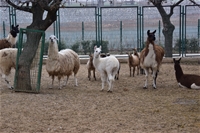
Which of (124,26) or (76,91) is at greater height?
(124,26)

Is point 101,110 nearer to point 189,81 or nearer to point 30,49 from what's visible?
point 30,49

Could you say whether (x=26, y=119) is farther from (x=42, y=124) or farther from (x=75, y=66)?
(x=75, y=66)

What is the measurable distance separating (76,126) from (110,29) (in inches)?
556

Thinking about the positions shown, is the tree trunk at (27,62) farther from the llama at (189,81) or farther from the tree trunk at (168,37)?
the tree trunk at (168,37)

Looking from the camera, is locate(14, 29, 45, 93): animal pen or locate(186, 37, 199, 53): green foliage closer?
locate(14, 29, 45, 93): animal pen

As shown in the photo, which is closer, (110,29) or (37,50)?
(37,50)

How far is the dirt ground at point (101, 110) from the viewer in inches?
243

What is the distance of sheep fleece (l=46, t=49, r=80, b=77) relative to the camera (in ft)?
32.2

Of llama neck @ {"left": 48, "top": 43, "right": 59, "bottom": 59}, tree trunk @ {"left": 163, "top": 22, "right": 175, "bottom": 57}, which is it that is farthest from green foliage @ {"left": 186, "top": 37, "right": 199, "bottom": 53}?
llama neck @ {"left": 48, "top": 43, "right": 59, "bottom": 59}

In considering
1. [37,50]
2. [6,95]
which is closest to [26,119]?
[6,95]

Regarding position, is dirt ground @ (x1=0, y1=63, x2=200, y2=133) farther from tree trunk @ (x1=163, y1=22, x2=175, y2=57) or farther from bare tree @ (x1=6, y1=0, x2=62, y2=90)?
tree trunk @ (x1=163, y1=22, x2=175, y2=57)

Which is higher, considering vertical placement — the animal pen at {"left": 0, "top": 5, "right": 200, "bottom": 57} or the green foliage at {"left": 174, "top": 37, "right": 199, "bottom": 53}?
the animal pen at {"left": 0, "top": 5, "right": 200, "bottom": 57}

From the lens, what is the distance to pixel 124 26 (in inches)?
790

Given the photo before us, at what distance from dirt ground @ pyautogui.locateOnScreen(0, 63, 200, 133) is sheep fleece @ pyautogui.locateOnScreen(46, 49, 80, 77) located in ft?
1.67
